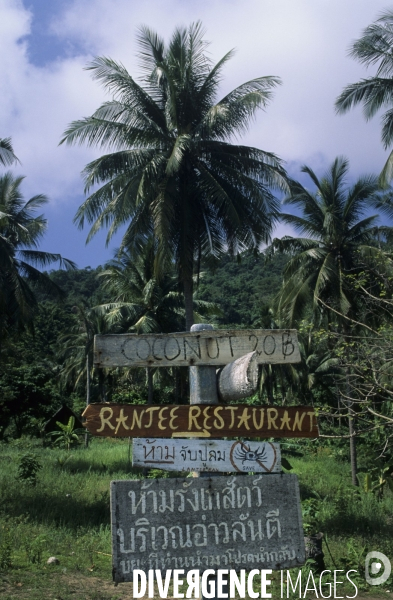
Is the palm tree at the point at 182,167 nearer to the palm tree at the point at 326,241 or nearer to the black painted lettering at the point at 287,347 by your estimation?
the palm tree at the point at 326,241

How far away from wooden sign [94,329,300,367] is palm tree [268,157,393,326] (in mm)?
16539

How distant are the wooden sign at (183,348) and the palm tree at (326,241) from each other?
16.5 metres

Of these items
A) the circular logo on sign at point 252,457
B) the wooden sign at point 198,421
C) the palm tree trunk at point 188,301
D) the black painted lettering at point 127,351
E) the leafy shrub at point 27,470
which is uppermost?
the palm tree trunk at point 188,301

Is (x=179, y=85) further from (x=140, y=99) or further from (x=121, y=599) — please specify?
(x=121, y=599)

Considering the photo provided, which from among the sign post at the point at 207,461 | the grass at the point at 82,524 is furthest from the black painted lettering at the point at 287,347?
the grass at the point at 82,524

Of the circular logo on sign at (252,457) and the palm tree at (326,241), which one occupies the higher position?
the palm tree at (326,241)

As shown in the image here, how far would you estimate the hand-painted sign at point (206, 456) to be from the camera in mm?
3641

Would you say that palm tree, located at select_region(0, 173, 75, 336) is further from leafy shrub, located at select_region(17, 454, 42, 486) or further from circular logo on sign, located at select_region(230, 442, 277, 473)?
circular logo on sign, located at select_region(230, 442, 277, 473)

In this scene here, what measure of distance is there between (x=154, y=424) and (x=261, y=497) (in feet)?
2.59

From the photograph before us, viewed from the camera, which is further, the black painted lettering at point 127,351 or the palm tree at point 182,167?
the palm tree at point 182,167

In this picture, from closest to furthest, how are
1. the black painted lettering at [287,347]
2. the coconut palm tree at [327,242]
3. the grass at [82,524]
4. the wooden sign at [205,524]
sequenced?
the wooden sign at [205,524], the black painted lettering at [287,347], the grass at [82,524], the coconut palm tree at [327,242]

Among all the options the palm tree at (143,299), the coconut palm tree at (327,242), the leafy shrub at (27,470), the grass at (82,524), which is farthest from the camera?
the palm tree at (143,299)

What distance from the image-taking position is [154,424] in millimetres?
3701

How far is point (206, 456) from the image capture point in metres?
3.68
